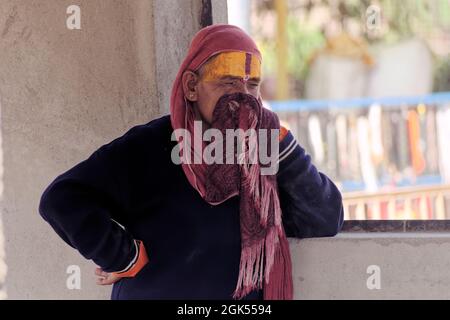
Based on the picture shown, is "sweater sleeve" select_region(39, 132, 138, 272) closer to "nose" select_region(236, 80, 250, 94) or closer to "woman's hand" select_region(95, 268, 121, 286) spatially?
"woman's hand" select_region(95, 268, 121, 286)

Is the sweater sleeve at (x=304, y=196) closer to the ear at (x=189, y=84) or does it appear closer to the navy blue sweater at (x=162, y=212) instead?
the navy blue sweater at (x=162, y=212)

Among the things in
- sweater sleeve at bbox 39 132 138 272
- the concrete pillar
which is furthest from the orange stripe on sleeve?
the concrete pillar

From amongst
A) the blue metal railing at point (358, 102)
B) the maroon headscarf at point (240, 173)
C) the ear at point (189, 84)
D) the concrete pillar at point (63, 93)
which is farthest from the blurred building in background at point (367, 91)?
the ear at point (189, 84)

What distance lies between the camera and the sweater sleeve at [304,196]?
2301mm

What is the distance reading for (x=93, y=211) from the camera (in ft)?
7.23

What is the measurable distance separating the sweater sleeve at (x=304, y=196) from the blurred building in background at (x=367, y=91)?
24.3 inches

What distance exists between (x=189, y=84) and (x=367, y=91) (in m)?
1.76

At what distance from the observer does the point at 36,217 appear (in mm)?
3008

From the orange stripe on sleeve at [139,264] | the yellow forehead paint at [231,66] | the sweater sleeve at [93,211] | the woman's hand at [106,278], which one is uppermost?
the yellow forehead paint at [231,66]

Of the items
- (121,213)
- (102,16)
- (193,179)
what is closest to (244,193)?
(193,179)

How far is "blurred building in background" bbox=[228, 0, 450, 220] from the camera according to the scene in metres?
3.21

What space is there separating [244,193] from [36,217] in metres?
1.06

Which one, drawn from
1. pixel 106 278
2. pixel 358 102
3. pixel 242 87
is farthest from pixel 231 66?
pixel 358 102

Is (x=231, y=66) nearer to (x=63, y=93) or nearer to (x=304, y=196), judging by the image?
(x=304, y=196)
